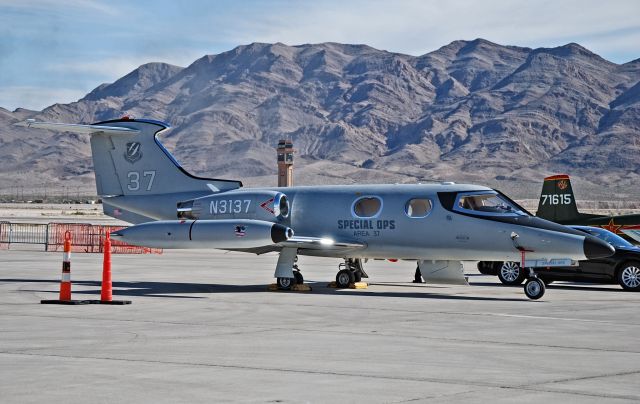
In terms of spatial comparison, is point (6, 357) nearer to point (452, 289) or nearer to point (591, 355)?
point (591, 355)

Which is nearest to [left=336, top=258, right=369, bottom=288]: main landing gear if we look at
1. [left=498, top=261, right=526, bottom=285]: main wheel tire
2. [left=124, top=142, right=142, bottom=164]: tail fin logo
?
[left=498, top=261, right=526, bottom=285]: main wheel tire

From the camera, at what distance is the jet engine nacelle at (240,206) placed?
75.8 ft

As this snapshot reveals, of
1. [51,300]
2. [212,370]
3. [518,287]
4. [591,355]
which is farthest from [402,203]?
[212,370]

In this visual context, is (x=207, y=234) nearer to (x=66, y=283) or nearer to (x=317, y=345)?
(x=66, y=283)

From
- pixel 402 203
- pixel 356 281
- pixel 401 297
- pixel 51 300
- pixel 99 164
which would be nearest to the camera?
pixel 51 300

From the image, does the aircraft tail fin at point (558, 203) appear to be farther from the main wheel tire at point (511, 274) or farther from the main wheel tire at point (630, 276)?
the main wheel tire at point (630, 276)

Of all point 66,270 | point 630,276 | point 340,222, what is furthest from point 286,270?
point 630,276

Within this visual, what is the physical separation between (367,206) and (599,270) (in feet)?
21.1

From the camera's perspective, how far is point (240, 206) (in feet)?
76.9

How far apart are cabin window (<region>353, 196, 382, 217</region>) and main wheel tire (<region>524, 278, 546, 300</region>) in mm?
3852

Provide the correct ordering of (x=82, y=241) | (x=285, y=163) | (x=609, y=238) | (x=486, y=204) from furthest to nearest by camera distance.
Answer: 1. (x=285, y=163)
2. (x=82, y=241)
3. (x=609, y=238)
4. (x=486, y=204)

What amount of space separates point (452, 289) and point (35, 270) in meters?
11.6

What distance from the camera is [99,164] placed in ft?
84.4

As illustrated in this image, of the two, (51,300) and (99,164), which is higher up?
(99,164)
